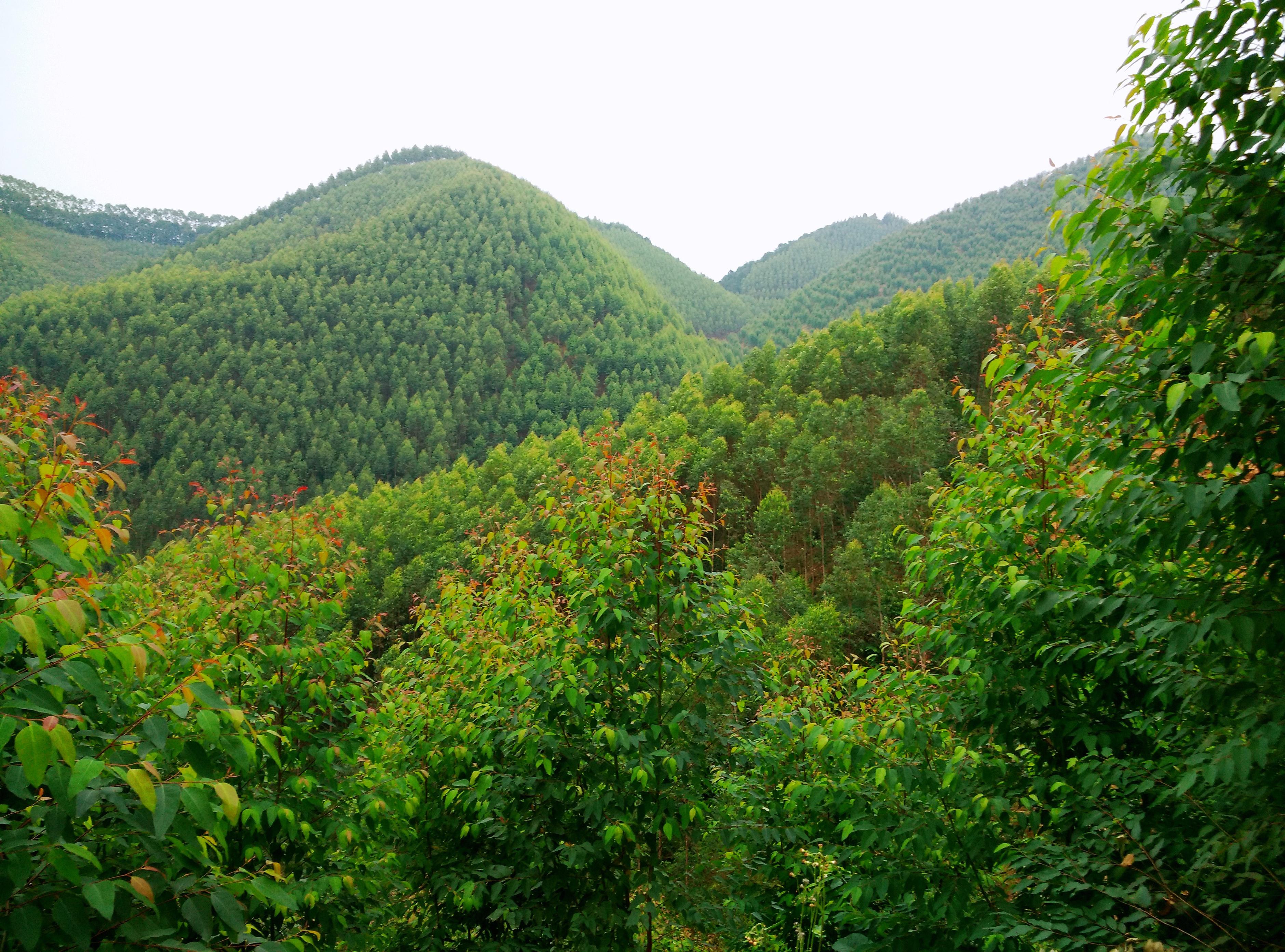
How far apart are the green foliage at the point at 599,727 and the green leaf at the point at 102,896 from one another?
2579 millimetres

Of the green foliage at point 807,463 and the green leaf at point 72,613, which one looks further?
the green foliage at point 807,463

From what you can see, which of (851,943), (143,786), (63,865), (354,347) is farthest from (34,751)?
(354,347)

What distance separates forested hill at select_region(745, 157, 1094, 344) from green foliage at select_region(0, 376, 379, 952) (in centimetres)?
15329

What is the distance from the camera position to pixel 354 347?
141m

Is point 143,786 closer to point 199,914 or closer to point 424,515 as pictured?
point 199,914

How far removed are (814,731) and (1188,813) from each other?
1.88m

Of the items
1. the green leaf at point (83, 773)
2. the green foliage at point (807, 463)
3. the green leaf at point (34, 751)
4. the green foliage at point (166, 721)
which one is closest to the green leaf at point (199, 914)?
the green foliage at point (166, 721)

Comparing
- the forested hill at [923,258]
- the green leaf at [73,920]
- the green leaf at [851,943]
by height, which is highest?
the forested hill at [923,258]

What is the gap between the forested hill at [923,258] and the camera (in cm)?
15200

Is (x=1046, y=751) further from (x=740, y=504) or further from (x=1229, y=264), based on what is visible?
(x=740, y=504)

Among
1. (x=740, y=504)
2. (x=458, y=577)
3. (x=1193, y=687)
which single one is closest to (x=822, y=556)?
(x=740, y=504)

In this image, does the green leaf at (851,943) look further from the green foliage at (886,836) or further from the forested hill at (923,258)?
the forested hill at (923,258)

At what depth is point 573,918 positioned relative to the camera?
4.20m

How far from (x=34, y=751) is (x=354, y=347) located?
153368 millimetres
